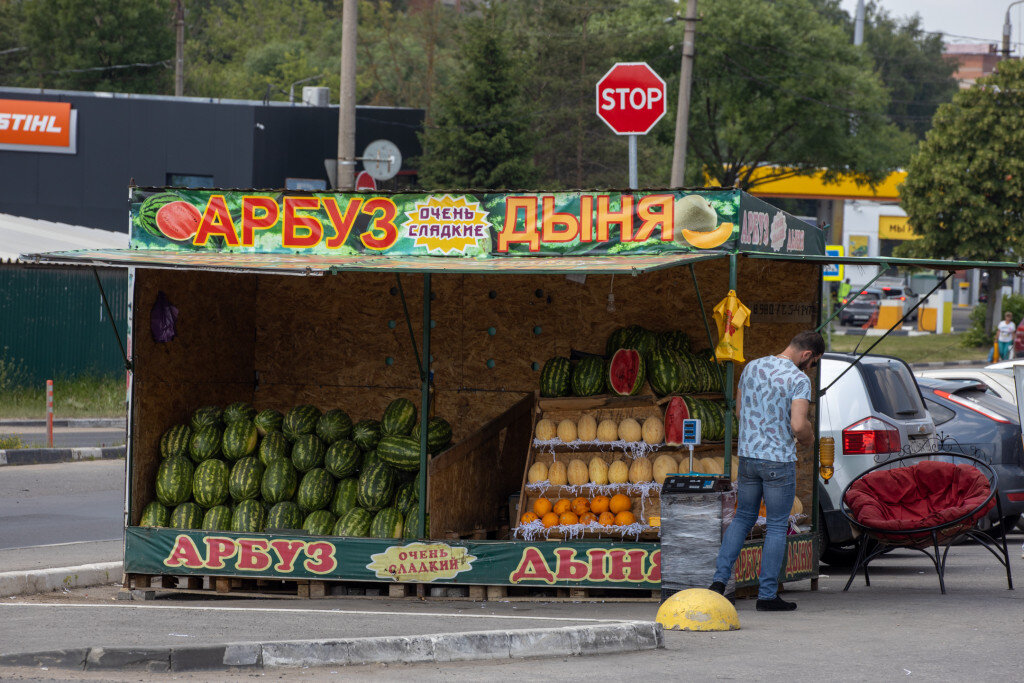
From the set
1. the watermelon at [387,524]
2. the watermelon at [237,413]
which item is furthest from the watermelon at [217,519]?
the watermelon at [387,524]

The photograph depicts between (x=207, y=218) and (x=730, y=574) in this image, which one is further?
(x=207, y=218)

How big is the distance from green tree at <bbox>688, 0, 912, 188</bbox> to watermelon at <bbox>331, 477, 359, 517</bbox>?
1554 inches

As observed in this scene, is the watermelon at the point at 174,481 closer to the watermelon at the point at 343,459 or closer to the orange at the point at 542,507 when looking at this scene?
the watermelon at the point at 343,459

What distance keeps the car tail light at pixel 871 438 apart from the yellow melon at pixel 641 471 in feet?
7.16

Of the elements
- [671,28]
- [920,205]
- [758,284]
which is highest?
[671,28]

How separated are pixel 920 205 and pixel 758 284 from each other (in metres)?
31.5

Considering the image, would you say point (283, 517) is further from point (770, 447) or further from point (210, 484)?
point (770, 447)

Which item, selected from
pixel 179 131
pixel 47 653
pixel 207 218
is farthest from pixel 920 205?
pixel 47 653

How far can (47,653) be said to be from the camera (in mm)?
7023

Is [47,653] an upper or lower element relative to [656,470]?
lower

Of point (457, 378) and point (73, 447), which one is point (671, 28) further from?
point (457, 378)

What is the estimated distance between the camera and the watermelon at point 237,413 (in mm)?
10961

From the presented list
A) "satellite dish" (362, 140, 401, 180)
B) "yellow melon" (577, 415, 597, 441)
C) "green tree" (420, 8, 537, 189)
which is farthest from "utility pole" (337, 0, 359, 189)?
"green tree" (420, 8, 537, 189)

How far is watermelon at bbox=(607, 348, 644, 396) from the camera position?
10430 millimetres
